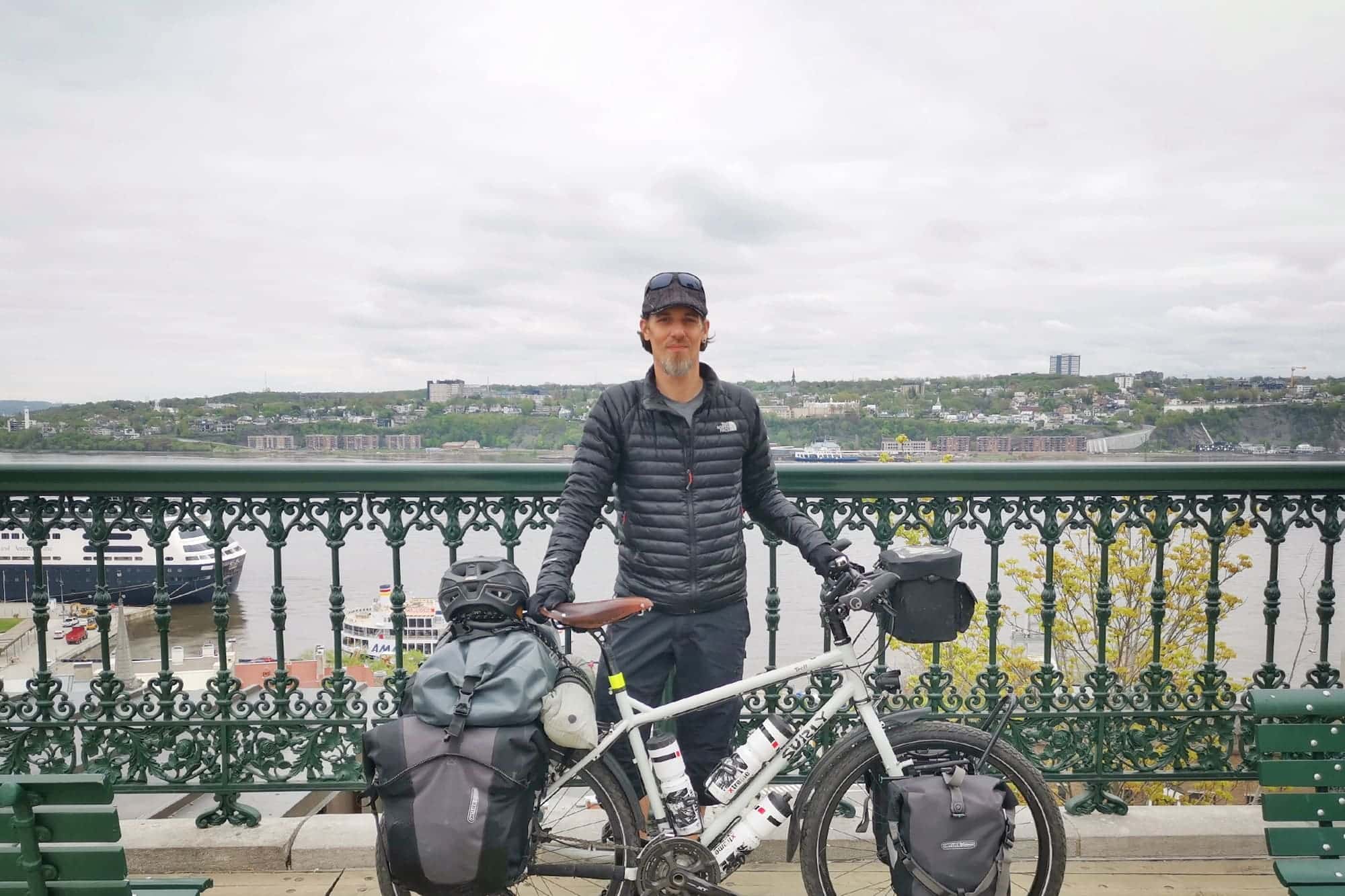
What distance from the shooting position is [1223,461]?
3670mm

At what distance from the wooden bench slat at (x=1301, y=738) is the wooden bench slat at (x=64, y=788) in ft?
9.37

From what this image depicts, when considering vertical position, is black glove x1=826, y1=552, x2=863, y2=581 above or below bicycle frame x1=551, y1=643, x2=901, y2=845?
above

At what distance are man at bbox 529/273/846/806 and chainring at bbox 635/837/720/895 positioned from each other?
1.00ft

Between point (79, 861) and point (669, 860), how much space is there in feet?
5.16

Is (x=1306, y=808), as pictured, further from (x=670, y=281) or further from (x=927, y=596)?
(x=670, y=281)

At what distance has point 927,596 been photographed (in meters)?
2.67

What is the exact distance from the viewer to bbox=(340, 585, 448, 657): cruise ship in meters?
3.66

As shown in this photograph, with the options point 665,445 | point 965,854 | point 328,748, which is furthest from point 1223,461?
point 328,748

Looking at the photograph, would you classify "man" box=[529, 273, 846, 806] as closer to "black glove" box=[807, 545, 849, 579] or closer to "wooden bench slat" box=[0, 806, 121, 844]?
"black glove" box=[807, 545, 849, 579]

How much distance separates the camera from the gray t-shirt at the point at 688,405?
9.62ft

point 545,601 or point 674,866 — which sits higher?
point 545,601

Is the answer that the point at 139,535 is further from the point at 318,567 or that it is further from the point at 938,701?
the point at 938,701

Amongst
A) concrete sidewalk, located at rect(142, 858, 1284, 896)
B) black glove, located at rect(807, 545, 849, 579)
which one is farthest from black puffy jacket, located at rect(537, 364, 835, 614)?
concrete sidewalk, located at rect(142, 858, 1284, 896)

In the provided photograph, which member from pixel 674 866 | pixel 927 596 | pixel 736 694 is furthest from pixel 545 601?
pixel 927 596
